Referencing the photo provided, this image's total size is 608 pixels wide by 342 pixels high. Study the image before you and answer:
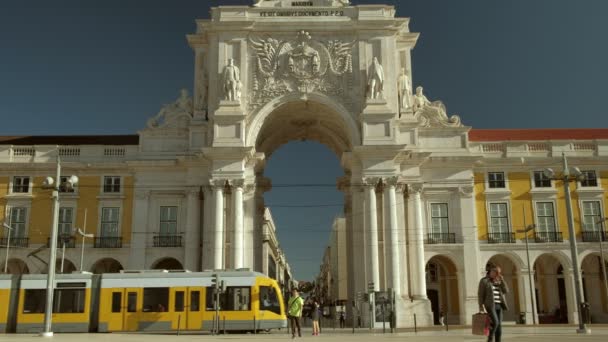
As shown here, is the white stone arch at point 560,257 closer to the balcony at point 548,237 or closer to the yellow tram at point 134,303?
the balcony at point 548,237

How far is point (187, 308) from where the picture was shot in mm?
31391

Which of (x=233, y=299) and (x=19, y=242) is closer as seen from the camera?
(x=233, y=299)

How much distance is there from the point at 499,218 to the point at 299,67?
59.6 ft

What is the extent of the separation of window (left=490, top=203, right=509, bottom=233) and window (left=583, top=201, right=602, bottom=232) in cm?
562

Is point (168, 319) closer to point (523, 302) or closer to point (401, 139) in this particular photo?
point (401, 139)

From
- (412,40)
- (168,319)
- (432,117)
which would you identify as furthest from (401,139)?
(168,319)

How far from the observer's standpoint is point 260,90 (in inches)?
1827

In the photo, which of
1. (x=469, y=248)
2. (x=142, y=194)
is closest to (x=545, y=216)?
(x=469, y=248)

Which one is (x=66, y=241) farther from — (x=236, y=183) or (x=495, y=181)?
(x=495, y=181)

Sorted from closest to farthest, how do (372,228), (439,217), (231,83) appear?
(372,228) → (231,83) → (439,217)

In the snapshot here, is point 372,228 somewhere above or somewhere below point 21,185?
below

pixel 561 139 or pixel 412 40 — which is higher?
pixel 412 40

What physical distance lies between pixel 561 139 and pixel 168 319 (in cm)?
3346

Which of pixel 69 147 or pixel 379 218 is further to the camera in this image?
pixel 69 147
